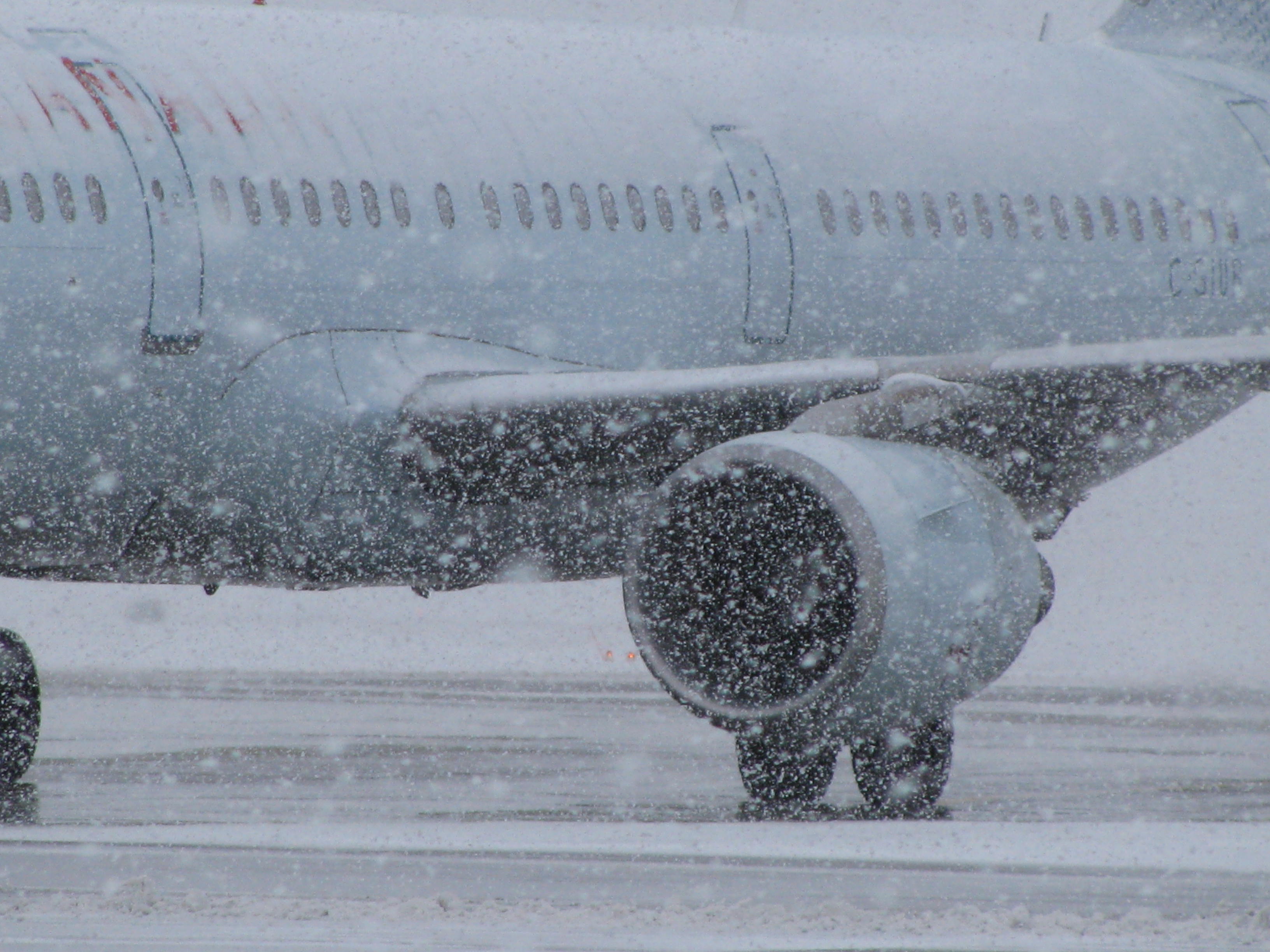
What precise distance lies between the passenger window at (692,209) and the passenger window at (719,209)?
87 mm

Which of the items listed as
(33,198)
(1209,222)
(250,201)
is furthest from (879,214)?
(33,198)

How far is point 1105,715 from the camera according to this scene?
1711 cm

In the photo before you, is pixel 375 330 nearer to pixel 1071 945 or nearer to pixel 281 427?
pixel 281 427

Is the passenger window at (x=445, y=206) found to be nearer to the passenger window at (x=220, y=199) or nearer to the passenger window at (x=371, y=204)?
the passenger window at (x=371, y=204)

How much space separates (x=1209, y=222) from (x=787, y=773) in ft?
17.9

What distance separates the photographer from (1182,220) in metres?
12.2

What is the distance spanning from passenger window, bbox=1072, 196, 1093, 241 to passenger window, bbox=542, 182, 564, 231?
3.60 m

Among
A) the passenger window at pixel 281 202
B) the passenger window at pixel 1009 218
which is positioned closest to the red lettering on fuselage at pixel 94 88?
the passenger window at pixel 281 202

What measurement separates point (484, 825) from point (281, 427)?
8.13 ft

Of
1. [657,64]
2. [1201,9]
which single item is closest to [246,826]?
[657,64]

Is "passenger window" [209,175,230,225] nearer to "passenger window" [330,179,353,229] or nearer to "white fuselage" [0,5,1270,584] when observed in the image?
"white fuselage" [0,5,1270,584]

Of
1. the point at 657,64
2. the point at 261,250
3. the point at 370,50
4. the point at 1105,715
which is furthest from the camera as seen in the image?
the point at 1105,715

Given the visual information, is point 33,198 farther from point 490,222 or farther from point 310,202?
point 490,222

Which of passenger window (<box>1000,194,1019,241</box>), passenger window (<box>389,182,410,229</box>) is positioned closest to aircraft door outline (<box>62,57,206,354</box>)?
passenger window (<box>389,182,410,229</box>)
